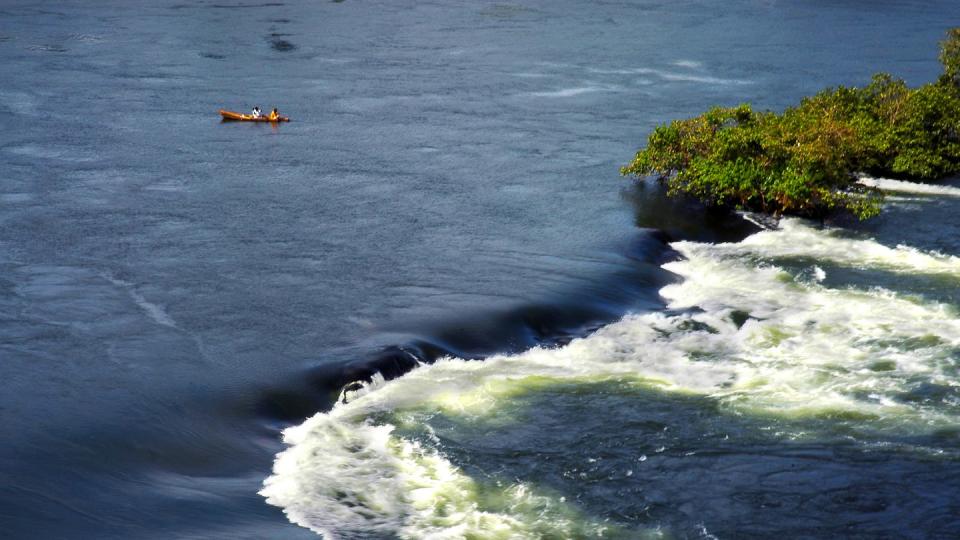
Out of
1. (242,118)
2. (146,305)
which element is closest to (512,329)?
(146,305)

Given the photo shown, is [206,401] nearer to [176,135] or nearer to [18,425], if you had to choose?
[18,425]

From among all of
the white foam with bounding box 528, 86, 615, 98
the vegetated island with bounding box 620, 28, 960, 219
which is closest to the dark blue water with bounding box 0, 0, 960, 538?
the white foam with bounding box 528, 86, 615, 98

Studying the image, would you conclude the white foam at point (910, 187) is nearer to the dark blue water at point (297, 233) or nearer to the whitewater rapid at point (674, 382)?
Result: the dark blue water at point (297, 233)

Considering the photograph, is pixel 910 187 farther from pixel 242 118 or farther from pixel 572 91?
pixel 242 118

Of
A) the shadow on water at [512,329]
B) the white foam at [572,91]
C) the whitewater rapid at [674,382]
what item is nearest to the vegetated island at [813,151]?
the shadow on water at [512,329]

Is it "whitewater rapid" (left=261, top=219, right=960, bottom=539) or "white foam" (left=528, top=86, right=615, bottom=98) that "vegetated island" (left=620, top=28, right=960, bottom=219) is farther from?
"white foam" (left=528, top=86, right=615, bottom=98)

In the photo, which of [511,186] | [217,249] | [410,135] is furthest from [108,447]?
[410,135]
